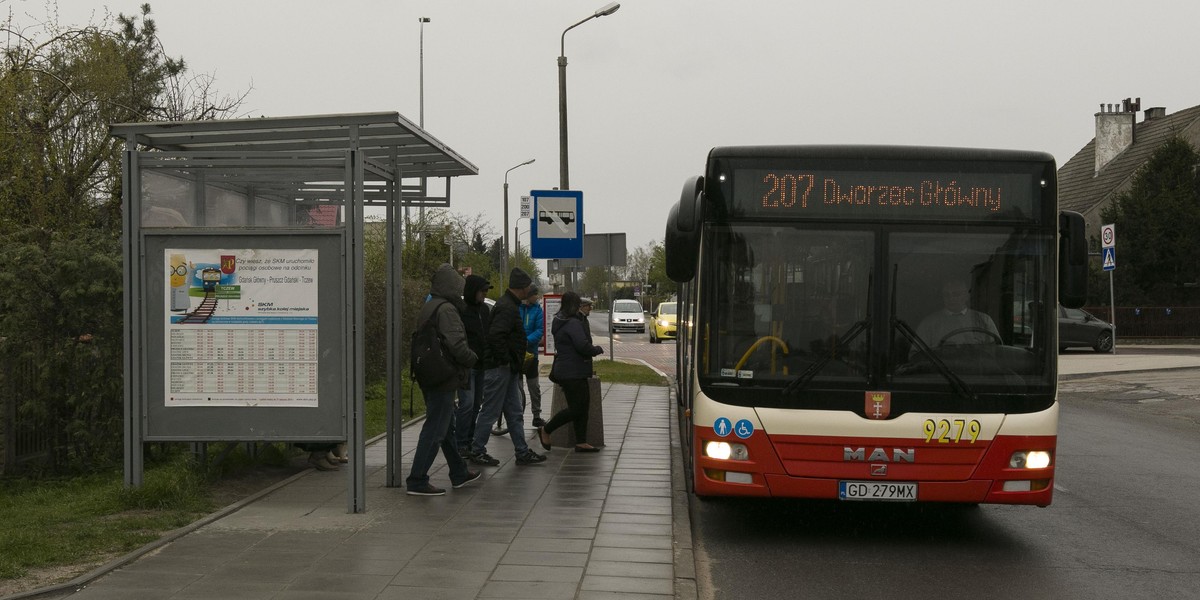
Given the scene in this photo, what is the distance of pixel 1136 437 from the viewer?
15.0 metres

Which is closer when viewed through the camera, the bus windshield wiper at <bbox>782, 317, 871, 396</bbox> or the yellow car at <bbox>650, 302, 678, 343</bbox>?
the bus windshield wiper at <bbox>782, 317, 871, 396</bbox>

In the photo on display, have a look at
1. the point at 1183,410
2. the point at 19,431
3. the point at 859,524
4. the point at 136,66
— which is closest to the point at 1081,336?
the point at 1183,410

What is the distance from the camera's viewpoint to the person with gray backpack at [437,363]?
919 cm

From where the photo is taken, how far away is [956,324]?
8055 mm

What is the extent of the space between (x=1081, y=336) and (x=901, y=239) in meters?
30.2

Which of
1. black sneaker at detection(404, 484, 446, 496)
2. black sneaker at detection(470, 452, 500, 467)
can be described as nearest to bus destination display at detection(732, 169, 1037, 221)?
black sneaker at detection(404, 484, 446, 496)

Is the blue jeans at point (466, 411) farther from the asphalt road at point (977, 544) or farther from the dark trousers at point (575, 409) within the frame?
the asphalt road at point (977, 544)

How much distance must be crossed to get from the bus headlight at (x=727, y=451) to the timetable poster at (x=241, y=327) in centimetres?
284

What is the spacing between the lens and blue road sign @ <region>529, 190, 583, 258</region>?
1612 centimetres

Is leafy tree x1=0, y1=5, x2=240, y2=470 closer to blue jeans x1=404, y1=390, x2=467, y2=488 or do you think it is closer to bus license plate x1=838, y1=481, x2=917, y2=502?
blue jeans x1=404, y1=390, x2=467, y2=488

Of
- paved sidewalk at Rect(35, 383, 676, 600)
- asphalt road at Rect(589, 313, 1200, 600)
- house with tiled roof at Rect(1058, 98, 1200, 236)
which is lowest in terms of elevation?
asphalt road at Rect(589, 313, 1200, 600)

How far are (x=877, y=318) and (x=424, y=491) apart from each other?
3640 millimetres

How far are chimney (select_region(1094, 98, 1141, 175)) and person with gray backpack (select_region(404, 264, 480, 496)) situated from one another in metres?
55.2

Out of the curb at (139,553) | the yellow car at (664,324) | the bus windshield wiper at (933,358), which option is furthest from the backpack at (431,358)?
the yellow car at (664,324)
